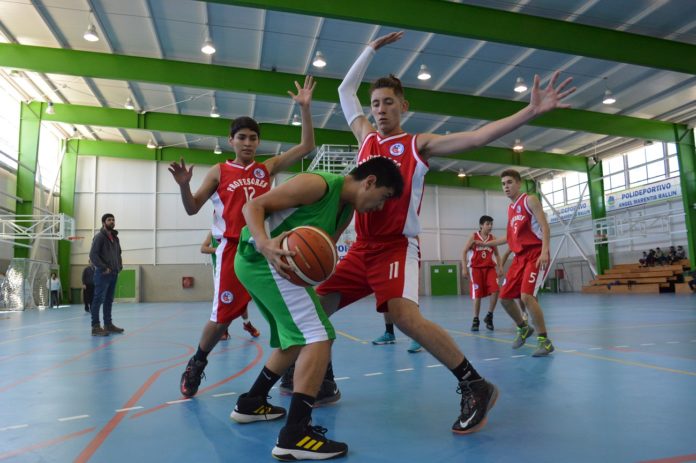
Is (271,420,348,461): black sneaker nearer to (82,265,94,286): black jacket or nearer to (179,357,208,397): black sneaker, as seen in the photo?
(179,357,208,397): black sneaker

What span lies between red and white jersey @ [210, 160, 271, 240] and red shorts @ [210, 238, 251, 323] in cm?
20

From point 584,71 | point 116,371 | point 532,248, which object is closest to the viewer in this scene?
point 116,371

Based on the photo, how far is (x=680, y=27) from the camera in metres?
14.6

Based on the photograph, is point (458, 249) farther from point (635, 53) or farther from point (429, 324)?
point (429, 324)

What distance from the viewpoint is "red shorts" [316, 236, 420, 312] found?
125 inches

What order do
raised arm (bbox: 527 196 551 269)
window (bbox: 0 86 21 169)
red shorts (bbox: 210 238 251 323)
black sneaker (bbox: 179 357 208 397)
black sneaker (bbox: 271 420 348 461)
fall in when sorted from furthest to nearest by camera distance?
window (bbox: 0 86 21 169) → raised arm (bbox: 527 196 551 269) → red shorts (bbox: 210 238 251 323) → black sneaker (bbox: 179 357 208 397) → black sneaker (bbox: 271 420 348 461)

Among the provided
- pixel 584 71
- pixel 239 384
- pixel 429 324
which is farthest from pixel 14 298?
pixel 584 71

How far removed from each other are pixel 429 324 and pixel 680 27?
16.1 m

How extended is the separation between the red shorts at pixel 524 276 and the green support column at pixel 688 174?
2053 cm

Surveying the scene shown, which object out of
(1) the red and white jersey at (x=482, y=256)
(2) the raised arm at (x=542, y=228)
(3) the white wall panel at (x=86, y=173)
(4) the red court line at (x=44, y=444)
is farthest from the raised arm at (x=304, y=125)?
(3) the white wall panel at (x=86, y=173)

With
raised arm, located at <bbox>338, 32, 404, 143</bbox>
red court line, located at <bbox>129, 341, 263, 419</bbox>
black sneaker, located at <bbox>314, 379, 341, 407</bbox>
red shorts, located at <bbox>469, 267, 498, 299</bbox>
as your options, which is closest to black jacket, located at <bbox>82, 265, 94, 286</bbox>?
red court line, located at <bbox>129, 341, 263, 419</bbox>

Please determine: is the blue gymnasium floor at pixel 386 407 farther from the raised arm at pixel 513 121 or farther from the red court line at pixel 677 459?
the raised arm at pixel 513 121

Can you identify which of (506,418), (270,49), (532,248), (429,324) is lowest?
(506,418)

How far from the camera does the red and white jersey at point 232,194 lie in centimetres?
412
